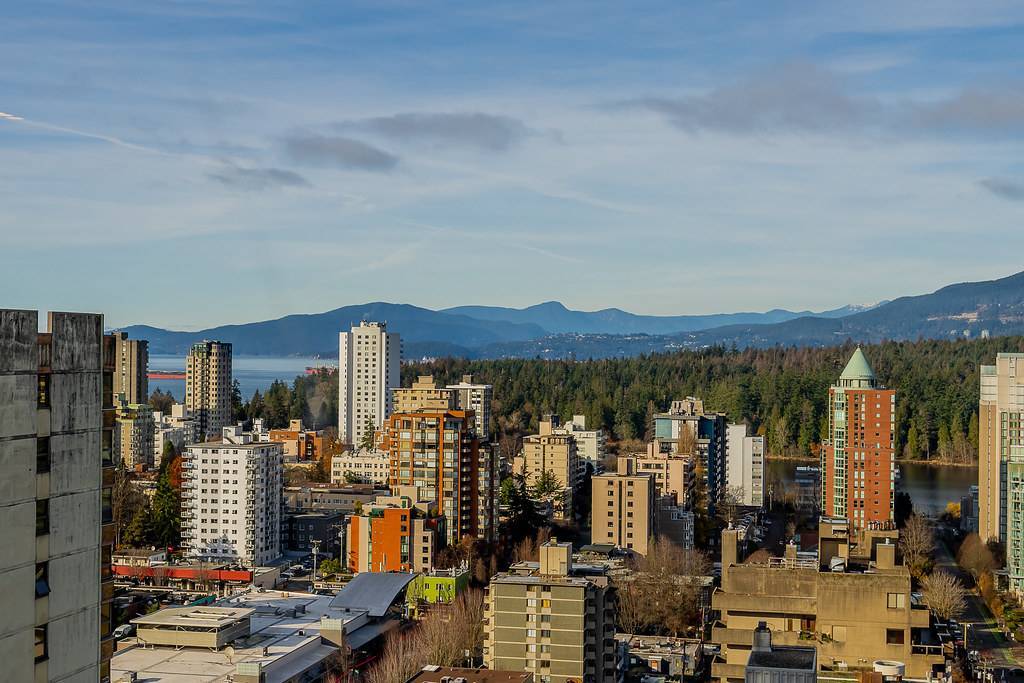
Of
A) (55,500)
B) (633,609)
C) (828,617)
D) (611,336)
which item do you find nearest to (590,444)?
(633,609)

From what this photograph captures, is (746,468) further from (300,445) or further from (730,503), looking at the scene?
(300,445)

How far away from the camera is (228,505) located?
1777cm

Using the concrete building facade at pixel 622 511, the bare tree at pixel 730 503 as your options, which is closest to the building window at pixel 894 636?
the concrete building facade at pixel 622 511

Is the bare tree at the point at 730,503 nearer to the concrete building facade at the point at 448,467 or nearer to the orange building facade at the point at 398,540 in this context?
the concrete building facade at the point at 448,467

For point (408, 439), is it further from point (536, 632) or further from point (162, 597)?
point (536, 632)

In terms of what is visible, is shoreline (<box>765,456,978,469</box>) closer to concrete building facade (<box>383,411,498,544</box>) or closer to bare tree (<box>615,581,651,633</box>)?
concrete building facade (<box>383,411,498,544</box>)

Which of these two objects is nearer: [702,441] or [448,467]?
[448,467]

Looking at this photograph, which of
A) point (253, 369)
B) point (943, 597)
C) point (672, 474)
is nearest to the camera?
point (943, 597)

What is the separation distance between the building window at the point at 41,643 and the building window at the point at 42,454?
452 mm

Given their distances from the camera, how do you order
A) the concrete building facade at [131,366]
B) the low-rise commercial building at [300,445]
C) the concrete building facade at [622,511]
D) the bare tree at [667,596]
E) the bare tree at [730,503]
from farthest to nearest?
the concrete building facade at [131,366]
the low-rise commercial building at [300,445]
the bare tree at [730,503]
the concrete building facade at [622,511]
the bare tree at [667,596]

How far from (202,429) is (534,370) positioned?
1383 centimetres

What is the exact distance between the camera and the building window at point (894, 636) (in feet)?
30.3

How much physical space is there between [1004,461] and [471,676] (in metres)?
11.9

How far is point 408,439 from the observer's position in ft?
57.7
